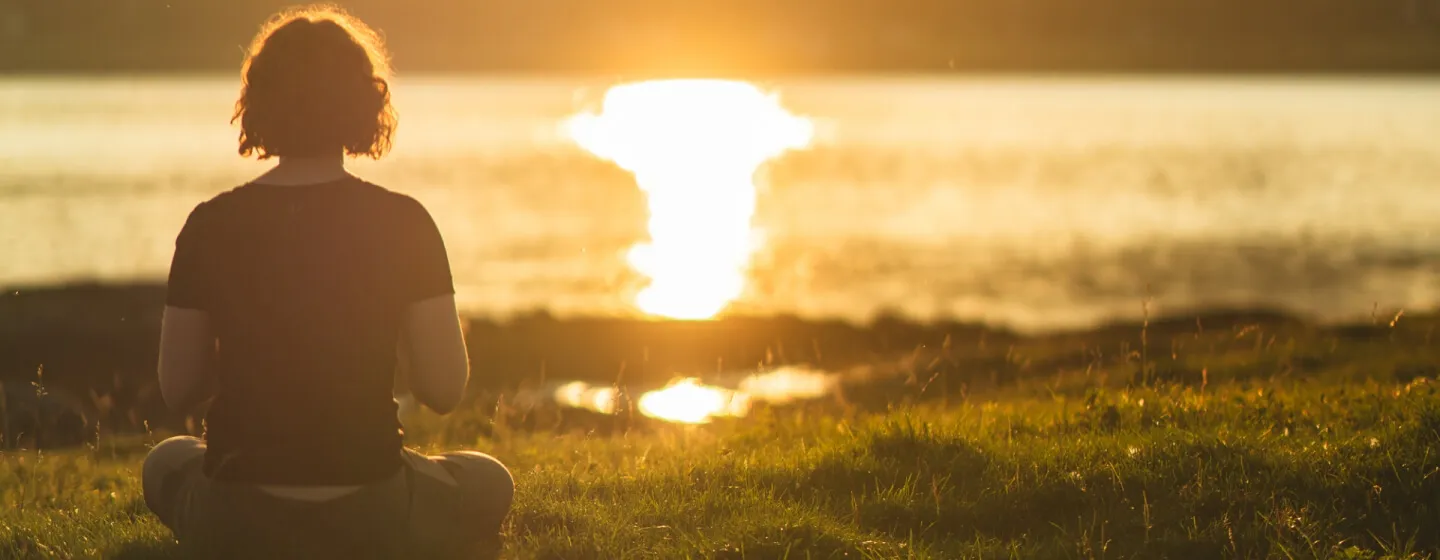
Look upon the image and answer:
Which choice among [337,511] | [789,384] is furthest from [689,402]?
[337,511]

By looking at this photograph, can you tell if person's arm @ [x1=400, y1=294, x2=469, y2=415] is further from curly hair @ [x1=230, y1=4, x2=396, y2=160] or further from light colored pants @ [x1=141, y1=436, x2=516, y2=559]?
curly hair @ [x1=230, y1=4, x2=396, y2=160]

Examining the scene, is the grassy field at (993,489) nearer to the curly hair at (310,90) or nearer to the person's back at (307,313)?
the person's back at (307,313)

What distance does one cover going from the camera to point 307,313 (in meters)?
4.67

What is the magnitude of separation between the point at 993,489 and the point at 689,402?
15161 millimetres

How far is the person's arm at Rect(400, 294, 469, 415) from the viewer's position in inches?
A: 190

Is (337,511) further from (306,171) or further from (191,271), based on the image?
(306,171)

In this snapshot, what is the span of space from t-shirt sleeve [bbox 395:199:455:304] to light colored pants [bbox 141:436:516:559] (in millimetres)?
803

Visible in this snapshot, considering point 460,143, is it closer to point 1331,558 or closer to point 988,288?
point 988,288

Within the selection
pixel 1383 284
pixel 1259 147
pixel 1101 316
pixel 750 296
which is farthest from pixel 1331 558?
pixel 1259 147

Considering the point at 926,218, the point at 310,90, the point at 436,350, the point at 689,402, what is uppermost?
the point at 310,90

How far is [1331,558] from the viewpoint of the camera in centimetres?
598

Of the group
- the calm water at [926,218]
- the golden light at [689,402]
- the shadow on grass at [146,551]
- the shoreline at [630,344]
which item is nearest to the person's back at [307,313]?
the shadow on grass at [146,551]

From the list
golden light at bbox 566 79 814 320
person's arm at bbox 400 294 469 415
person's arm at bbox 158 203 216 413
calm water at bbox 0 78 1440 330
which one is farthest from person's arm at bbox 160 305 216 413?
calm water at bbox 0 78 1440 330

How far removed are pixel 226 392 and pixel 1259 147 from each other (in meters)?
117
